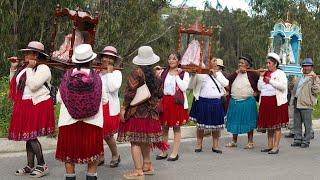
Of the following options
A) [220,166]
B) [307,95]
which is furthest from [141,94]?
[307,95]

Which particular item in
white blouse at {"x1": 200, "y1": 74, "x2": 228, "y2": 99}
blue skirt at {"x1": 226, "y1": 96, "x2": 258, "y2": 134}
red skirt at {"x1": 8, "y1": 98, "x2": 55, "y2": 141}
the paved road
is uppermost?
white blouse at {"x1": 200, "y1": 74, "x2": 228, "y2": 99}

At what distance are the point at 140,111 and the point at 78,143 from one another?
106cm

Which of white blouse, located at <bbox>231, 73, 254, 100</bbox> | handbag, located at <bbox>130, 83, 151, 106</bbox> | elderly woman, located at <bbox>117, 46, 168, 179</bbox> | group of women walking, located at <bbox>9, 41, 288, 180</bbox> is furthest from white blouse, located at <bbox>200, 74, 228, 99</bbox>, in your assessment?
handbag, located at <bbox>130, 83, 151, 106</bbox>

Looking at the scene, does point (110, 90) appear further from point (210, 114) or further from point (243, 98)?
point (243, 98)

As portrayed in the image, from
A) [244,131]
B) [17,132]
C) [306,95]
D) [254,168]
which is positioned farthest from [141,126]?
[306,95]

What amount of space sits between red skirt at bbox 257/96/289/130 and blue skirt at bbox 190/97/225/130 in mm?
811

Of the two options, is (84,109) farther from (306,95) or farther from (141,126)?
(306,95)

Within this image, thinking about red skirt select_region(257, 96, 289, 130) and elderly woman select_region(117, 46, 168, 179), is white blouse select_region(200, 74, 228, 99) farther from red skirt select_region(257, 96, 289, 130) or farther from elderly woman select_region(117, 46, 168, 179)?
elderly woman select_region(117, 46, 168, 179)

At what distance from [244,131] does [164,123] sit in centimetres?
194

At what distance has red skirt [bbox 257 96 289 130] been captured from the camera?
8867mm

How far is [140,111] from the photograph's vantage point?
641 cm

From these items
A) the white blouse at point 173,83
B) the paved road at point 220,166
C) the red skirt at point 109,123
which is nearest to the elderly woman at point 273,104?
the paved road at point 220,166

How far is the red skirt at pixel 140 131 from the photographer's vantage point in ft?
20.9

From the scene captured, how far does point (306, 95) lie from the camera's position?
31.1ft
